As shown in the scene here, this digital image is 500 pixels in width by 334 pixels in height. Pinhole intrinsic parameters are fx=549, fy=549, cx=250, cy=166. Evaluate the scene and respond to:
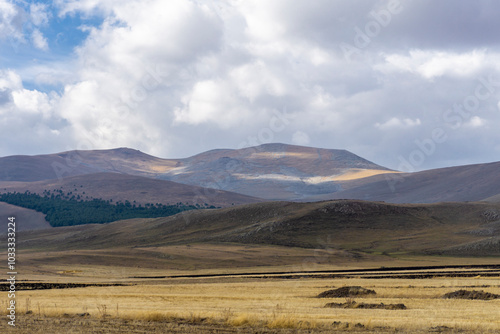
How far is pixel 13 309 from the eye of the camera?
103 ft

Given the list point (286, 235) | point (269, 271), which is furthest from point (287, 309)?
point (286, 235)

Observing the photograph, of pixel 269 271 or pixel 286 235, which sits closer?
pixel 269 271

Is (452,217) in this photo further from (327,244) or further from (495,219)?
(327,244)

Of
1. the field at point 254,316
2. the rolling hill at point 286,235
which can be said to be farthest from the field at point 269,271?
Result: the rolling hill at point 286,235

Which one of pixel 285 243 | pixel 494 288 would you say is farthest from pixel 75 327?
pixel 285 243

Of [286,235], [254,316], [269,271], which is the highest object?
[254,316]

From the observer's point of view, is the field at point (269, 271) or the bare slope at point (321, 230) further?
the bare slope at point (321, 230)

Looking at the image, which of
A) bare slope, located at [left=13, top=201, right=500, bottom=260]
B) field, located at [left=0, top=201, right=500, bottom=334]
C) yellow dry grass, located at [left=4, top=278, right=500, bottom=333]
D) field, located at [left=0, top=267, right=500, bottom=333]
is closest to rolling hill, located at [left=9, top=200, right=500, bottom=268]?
bare slope, located at [left=13, top=201, right=500, bottom=260]

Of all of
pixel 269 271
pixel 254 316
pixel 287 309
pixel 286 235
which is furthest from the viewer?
pixel 286 235

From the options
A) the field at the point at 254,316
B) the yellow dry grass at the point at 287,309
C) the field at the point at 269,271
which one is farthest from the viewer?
the field at the point at 269,271

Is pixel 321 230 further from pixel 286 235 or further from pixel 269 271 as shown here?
pixel 269 271

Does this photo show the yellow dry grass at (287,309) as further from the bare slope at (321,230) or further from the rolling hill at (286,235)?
the bare slope at (321,230)

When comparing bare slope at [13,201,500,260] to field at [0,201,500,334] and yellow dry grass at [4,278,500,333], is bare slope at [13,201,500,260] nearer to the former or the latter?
field at [0,201,500,334]

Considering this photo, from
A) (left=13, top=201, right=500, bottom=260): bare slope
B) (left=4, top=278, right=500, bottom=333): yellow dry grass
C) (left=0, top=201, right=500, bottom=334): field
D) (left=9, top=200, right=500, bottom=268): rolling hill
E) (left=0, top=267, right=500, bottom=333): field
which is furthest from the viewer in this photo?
(left=13, top=201, right=500, bottom=260): bare slope
